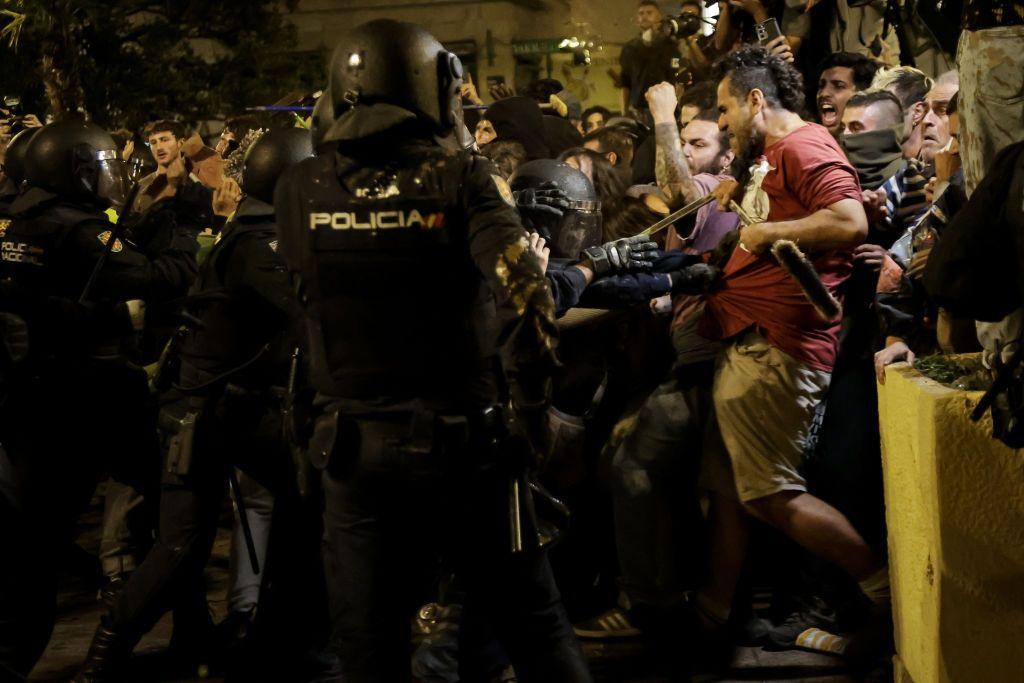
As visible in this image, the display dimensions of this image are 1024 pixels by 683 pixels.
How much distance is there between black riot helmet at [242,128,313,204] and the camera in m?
5.37

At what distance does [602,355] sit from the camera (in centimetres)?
579

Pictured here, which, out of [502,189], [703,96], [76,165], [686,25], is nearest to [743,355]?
[502,189]

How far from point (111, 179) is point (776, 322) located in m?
2.98

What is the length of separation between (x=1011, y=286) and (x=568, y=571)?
10.1 ft

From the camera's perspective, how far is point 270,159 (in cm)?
539

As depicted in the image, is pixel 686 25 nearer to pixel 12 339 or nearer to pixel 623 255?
pixel 623 255

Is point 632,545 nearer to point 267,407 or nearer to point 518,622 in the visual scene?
point 267,407

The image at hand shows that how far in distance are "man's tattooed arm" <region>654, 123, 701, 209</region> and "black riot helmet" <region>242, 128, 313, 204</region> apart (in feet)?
5.43

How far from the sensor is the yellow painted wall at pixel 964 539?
13.1 feet

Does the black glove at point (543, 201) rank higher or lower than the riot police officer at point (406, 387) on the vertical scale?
higher

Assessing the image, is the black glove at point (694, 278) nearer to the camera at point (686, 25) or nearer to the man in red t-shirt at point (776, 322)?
the man in red t-shirt at point (776, 322)

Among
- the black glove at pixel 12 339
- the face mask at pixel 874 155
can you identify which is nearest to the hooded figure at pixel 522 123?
the face mask at pixel 874 155

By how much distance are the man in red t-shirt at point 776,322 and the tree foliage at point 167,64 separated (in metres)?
12.9

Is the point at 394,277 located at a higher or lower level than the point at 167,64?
lower
